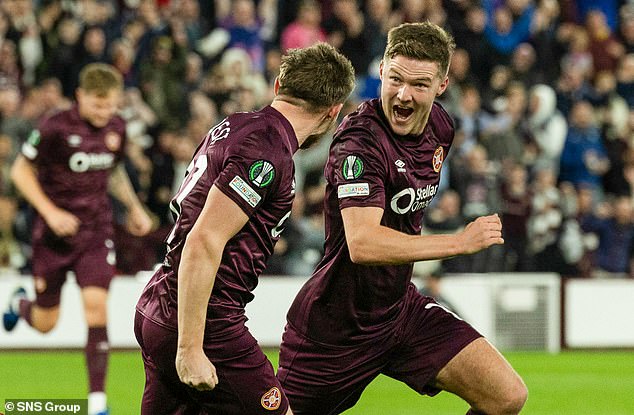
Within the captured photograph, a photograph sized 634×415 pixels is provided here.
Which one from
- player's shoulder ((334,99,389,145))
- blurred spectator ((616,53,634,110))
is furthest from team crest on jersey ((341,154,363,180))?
blurred spectator ((616,53,634,110))

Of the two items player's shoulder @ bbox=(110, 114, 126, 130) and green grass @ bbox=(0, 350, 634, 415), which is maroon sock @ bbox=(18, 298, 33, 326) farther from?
player's shoulder @ bbox=(110, 114, 126, 130)

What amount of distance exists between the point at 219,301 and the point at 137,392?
5.46 m

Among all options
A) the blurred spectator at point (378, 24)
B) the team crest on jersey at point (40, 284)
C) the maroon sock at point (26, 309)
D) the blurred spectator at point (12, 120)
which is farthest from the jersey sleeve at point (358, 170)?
the blurred spectator at point (378, 24)

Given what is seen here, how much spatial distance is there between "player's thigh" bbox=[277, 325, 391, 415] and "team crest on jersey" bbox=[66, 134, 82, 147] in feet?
12.0

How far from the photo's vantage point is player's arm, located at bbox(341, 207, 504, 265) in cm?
505

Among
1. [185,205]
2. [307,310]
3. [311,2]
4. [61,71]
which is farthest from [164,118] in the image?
[185,205]

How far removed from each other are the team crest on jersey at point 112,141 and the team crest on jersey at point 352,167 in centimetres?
400

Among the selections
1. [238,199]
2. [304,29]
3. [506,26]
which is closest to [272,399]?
[238,199]

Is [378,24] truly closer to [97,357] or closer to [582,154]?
[582,154]

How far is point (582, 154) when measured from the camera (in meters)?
15.4

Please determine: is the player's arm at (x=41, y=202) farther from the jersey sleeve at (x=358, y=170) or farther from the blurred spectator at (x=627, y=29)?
the blurred spectator at (x=627, y=29)

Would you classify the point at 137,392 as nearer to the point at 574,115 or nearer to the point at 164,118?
the point at 164,118

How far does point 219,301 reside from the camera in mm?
4797

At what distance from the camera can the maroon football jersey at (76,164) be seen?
353 inches
